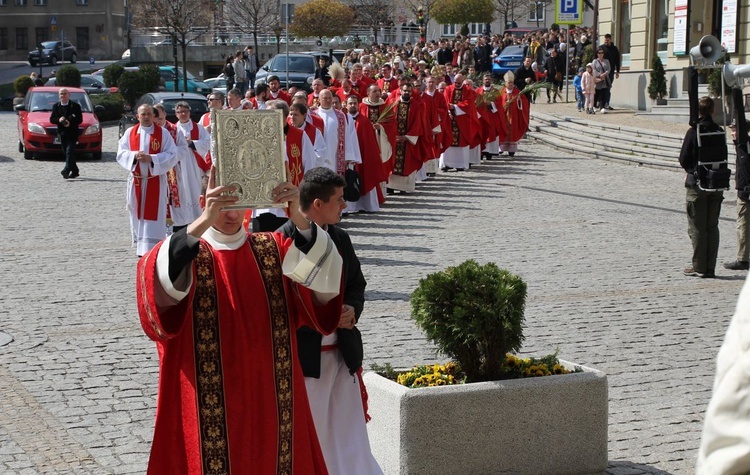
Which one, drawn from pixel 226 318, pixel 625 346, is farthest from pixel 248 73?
pixel 226 318

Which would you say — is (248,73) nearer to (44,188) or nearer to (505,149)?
(505,149)

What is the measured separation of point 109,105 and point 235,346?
32.5m

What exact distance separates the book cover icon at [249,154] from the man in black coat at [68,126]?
18.3 m

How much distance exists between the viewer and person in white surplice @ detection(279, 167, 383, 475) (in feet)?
16.9

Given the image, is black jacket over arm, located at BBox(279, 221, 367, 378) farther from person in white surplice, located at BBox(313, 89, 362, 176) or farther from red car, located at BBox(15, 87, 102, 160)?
red car, located at BBox(15, 87, 102, 160)

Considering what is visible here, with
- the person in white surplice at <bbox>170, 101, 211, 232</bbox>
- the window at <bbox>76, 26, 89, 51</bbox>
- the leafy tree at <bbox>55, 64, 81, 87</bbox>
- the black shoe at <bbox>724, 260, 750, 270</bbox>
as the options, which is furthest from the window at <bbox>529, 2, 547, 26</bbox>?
the black shoe at <bbox>724, 260, 750, 270</bbox>

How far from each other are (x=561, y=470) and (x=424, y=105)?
591 inches

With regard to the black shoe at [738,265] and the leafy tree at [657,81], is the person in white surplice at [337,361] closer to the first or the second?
the black shoe at [738,265]

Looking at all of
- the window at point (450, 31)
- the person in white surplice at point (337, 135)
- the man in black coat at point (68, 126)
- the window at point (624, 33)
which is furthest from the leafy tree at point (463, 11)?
the person in white surplice at point (337, 135)

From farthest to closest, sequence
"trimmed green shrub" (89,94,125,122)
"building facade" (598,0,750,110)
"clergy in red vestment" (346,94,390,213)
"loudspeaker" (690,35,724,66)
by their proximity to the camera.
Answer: "trimmed green shrub" (89,94,125,122), "building facade" (598,0,750,110), "clergy in red vestment" (346,94,390,213), "loudspeaker" (690,35,724,66)

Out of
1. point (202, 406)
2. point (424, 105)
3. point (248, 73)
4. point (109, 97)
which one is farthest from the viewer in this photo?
point (248, 73)

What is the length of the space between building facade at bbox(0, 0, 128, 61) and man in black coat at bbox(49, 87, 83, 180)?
61341 mm

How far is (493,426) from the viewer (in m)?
6.02

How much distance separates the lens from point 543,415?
610 centimetres
